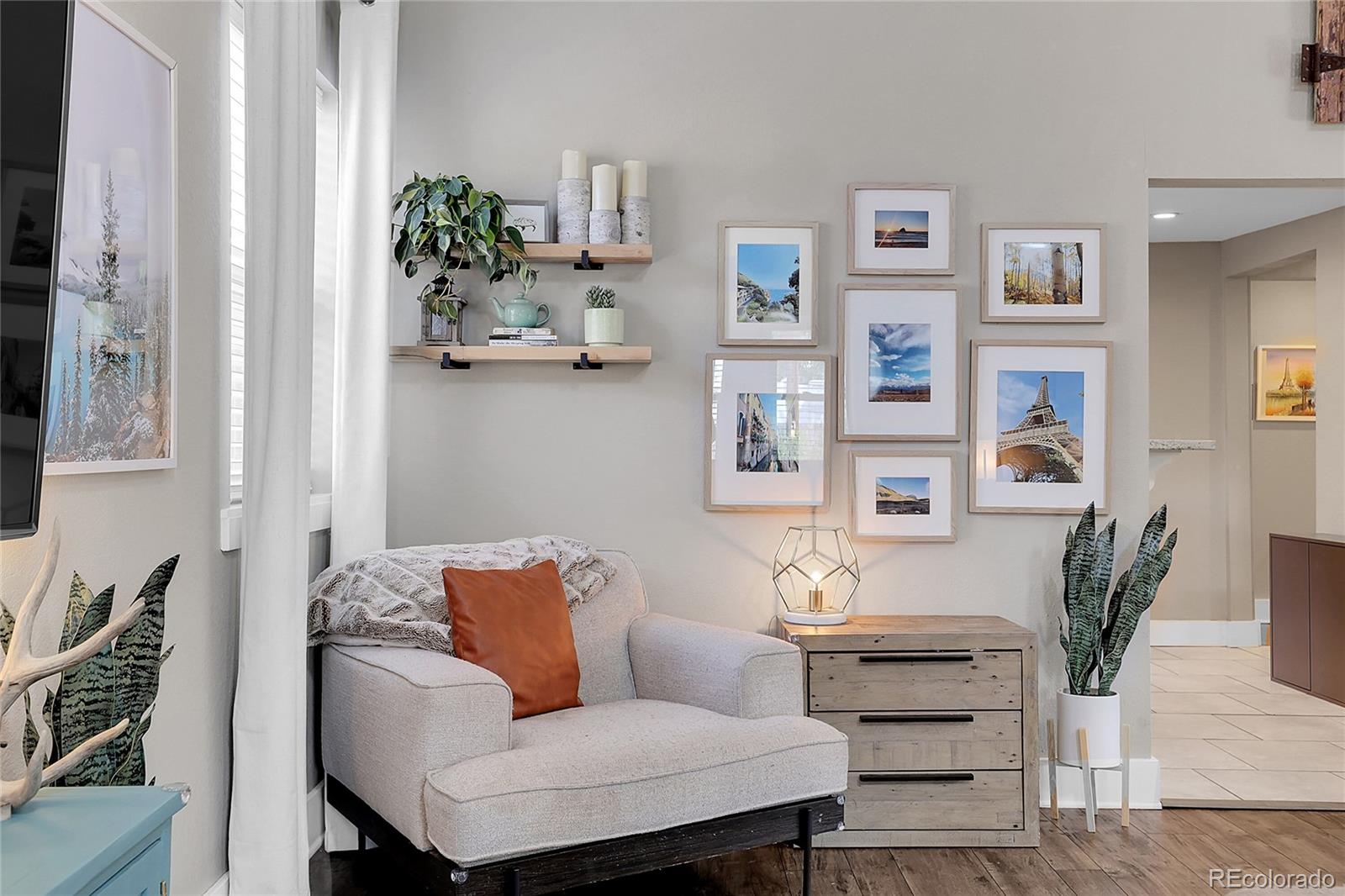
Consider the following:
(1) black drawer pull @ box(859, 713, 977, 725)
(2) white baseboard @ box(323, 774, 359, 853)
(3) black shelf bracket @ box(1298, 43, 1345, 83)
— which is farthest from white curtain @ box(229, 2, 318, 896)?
(3) black shelf bracket @ box(1298, 43, 1345, 83)

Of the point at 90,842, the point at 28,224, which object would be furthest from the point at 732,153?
the point at 90,842

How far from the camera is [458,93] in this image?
3383 mm

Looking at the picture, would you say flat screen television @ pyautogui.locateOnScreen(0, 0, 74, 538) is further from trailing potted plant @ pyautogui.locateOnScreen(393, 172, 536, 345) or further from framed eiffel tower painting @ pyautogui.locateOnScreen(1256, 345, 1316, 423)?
framed eiffel tower painting @ pyautogui.locateOnScreen(1256, 345, 1316, 423)

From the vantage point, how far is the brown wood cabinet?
4645mm

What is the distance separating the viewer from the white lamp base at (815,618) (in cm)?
312

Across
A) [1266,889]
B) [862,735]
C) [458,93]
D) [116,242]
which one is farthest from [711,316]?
[1266,889]

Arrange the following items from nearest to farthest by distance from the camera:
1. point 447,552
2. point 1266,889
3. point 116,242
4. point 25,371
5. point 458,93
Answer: point 25,371, point 116,242, point 1266,889, point 447,552, point 458,93

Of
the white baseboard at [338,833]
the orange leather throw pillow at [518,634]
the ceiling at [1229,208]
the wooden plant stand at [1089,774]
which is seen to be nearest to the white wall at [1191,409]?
the ceiling at [1229,208]

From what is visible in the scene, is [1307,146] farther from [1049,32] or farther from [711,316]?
[711,316]

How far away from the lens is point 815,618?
3.13m

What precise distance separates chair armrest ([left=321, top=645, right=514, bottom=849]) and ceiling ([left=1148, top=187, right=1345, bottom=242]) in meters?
3.76

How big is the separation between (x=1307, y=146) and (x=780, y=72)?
1779mm

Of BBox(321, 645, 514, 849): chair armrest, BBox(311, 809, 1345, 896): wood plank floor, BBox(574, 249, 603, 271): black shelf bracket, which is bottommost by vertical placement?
BBox(311, 809, 1345, 896): wood plank floor

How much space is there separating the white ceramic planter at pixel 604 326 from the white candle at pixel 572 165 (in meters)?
0.44
